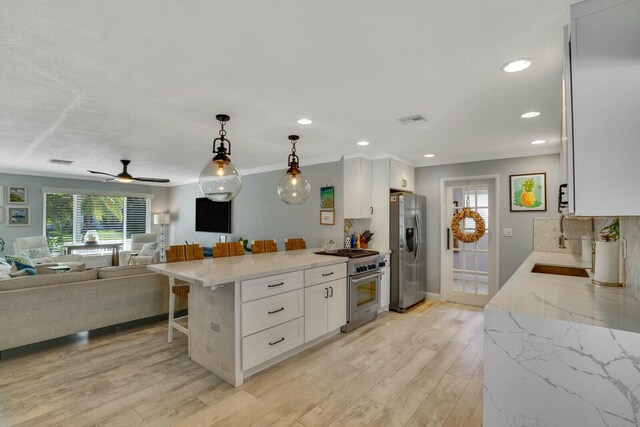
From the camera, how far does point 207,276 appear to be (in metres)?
2.30

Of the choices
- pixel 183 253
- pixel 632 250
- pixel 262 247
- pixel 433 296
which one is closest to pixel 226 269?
pixel 183 253

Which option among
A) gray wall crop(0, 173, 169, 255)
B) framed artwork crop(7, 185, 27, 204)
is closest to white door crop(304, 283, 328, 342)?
gray wall crop(0, 173, 169, 255)

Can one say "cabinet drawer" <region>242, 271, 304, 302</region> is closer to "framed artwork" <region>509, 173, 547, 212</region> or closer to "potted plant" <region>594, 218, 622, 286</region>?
"potted plant" <region>594, 218, 622, 286</region>

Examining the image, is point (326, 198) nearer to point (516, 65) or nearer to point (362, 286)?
point (362, 286)

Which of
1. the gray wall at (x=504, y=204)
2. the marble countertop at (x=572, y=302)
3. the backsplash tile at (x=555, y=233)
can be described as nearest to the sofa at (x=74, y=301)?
the marble countertop at (x=572, y=302)

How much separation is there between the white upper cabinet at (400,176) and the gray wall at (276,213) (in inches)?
30.1

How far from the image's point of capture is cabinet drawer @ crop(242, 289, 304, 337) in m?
2.52

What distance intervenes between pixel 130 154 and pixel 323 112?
336cm

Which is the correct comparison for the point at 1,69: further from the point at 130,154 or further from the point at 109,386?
the point at 130,154

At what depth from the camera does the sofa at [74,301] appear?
9.53 feet

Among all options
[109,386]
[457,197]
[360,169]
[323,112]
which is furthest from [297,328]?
[457,197]

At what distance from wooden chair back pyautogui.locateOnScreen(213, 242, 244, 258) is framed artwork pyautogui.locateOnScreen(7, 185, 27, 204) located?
5625mm

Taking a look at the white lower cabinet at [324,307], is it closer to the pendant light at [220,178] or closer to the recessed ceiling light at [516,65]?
the pendant light at [220,178]

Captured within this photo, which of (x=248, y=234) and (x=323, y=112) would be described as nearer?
(x=323, y=112)
